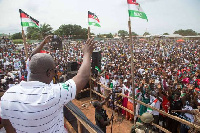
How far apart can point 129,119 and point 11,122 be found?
5.86m

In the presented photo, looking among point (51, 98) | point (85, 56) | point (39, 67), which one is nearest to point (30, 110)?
point (51, 98)

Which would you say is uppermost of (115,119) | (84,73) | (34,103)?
(84,73)

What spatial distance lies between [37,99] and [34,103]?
0.03 m

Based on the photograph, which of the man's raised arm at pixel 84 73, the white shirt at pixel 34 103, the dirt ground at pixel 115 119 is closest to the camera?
the white shirt at pixel 34 103

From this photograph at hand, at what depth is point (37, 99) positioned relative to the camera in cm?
107

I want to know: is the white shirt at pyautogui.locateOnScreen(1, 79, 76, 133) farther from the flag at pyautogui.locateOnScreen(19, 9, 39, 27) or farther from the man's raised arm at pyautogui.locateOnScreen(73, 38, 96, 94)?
the flag at pyautogui.locateOnScreen(19, 9, 39, 27)

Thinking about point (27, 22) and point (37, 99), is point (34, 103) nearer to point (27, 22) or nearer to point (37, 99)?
point (37, 99)

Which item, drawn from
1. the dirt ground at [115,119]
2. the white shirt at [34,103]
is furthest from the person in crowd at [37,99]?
the dirt ground at [115,119]

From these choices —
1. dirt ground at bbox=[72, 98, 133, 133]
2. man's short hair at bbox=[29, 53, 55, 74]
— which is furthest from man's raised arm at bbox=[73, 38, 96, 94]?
dirt ground at bbox=[72, 98, 133, 133]

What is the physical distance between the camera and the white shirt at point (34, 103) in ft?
3.51

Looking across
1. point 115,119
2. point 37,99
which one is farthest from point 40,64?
point 115,119

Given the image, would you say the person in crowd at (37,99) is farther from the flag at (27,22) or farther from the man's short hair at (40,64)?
the flag at (27,22)

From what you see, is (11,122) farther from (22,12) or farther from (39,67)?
(22,12)

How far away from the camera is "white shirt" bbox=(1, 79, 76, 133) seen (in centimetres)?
107
